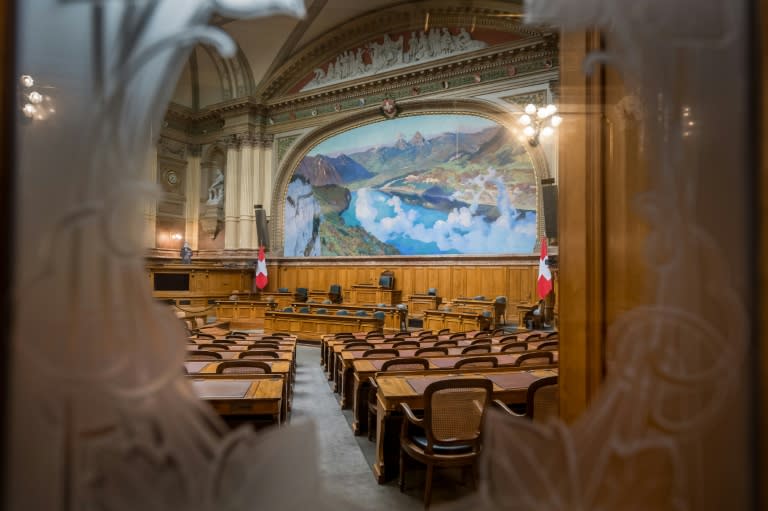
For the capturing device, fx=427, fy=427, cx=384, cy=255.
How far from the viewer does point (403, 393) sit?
284 cm

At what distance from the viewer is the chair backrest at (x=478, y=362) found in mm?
Answer: 3700

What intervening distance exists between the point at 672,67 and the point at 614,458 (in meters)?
0.88

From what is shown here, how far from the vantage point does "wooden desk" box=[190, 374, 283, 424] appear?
8.02 feet

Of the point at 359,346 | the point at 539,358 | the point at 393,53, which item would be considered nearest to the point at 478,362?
the point at 539,358

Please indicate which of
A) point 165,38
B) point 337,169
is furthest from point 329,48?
point 165,38

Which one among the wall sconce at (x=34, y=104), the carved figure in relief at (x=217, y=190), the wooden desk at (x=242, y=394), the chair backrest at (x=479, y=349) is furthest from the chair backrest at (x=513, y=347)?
the carved figure in relief at (x=217, y=190)

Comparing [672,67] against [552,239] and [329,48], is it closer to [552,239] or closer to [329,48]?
[552,239]

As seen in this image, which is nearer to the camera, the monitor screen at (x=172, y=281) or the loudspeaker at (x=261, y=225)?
the monitor screen at (x=172, y=281)

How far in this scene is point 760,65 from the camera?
927 millimetres

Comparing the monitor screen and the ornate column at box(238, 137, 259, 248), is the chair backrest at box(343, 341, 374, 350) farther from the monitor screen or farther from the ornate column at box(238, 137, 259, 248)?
the ornate column at box(238, 137, 259, 248)

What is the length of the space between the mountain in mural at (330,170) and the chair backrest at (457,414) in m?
13.1

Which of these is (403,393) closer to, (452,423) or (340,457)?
(452,423)

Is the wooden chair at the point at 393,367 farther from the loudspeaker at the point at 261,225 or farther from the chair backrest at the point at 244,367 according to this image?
the loudspeaker at the point at 261,225

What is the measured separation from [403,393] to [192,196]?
1703cm
